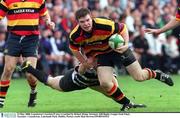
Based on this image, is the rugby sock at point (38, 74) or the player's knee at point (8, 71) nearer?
the rugby sock at point (38, 74)

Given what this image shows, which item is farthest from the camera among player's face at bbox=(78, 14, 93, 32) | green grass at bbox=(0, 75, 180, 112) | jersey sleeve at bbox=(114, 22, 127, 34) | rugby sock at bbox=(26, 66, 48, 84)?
green grass at bbox=(0, 75, 180, 112)

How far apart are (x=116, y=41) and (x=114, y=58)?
0.51m

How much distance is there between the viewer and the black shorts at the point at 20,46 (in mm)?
12711

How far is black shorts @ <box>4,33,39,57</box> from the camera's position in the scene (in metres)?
12.7

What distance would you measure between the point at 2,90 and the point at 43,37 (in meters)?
8.04

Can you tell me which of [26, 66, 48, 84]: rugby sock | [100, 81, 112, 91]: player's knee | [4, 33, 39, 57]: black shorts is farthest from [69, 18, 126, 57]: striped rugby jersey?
[4, 33, 39, 57]: black shorts

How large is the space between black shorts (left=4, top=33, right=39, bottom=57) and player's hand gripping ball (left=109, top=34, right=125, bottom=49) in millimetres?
1825

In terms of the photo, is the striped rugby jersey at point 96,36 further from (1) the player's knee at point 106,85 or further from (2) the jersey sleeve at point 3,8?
(2) the jersey sleeve at point 3,8

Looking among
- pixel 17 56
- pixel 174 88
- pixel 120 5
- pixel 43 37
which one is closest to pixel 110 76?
pixel 17 56

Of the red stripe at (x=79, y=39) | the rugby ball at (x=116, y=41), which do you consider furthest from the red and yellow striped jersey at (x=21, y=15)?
the rugby ball at (x=116, y=41)

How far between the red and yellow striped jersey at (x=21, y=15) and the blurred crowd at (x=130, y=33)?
7.16 meters

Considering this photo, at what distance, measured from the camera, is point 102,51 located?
469 inches

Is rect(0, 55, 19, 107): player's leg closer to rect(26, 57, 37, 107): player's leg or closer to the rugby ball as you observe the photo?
rect(26, 57, 37, 107): player's leg

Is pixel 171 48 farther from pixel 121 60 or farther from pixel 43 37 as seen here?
pixel 121 60
